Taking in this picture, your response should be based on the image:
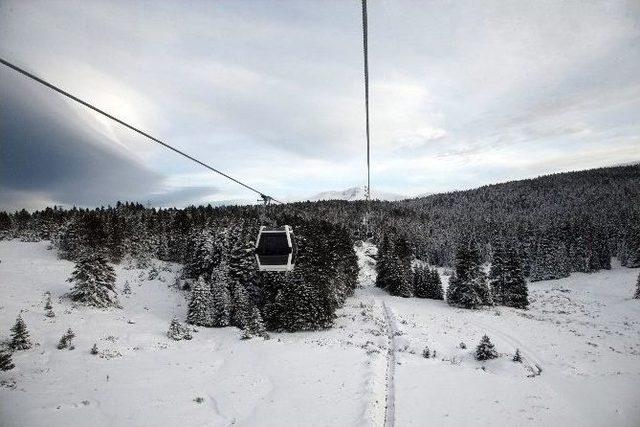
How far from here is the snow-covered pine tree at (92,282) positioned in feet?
141

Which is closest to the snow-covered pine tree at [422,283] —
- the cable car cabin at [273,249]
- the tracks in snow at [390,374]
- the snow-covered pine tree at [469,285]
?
the snow-covered pine tree at [469,285]

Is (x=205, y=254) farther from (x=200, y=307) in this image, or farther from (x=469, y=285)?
(x=469, y=285)

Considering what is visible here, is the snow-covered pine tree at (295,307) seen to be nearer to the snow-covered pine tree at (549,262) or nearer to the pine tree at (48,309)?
the pine tree at (48,309)

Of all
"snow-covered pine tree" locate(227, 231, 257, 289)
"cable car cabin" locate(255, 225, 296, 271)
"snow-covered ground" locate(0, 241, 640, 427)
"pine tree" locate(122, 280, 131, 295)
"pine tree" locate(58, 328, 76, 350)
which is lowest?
"snow-covered ground" locate(0, 241, 640, 427)

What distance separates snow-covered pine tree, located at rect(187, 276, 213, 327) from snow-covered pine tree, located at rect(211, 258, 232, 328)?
49 centimetres

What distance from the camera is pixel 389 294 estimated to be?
6644 cm

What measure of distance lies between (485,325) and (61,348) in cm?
4225

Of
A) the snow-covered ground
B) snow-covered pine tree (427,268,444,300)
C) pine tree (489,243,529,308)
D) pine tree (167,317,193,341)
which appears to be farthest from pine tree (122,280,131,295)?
pine tree (489,243,529,308)

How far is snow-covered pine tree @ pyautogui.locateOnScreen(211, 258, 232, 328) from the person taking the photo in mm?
43062

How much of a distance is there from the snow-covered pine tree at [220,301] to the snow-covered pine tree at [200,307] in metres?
0.49

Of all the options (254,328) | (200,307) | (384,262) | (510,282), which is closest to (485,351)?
(254,328)

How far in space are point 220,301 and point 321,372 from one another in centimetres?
2119

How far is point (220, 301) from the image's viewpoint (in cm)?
4388

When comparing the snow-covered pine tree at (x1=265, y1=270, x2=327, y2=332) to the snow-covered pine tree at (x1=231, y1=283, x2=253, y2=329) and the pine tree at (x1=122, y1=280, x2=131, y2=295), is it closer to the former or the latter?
the snow-covered pine tree at (x1=231, y1=283, x2=253, y2=329)
